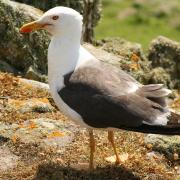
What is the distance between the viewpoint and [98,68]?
32.7 ft

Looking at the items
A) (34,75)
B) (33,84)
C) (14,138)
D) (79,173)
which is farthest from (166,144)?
(34,75)

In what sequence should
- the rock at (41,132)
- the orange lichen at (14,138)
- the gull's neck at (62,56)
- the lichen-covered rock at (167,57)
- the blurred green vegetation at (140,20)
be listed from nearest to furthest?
1. the gull's neck at (62,56)
2. the orange lichen at (14,138)
3. the rock at (41,132)
4. the lichen-covered rock at (167,57)
5. the blurred green vegetation at (140,20)

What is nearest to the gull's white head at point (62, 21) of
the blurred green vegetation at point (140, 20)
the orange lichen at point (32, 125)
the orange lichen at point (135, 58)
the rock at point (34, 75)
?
the orange lichen at point (32, 125)

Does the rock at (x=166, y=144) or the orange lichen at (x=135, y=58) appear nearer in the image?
the rock at (x=166, y=144)

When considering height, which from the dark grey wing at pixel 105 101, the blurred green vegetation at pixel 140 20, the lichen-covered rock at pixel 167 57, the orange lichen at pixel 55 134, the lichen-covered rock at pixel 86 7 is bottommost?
the blurred green vegetation at pixel 140 20

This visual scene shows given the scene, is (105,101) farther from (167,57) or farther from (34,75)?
(167,57)

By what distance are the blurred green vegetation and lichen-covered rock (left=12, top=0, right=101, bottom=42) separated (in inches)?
567

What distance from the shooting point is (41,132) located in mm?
10812

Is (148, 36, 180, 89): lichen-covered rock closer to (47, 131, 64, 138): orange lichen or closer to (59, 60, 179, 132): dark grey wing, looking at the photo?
(47, 131, 64, 138): orange lichen

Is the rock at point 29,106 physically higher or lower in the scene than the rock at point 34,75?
higher

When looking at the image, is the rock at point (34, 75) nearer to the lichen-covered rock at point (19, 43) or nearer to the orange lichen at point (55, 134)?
the lichen-covered rock at point (19, 43)

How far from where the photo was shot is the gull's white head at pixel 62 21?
988 cm

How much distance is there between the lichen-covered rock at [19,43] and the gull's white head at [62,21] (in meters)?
4.03

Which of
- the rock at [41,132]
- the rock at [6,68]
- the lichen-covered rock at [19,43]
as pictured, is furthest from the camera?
the lichen-covered rock at [19,43]
